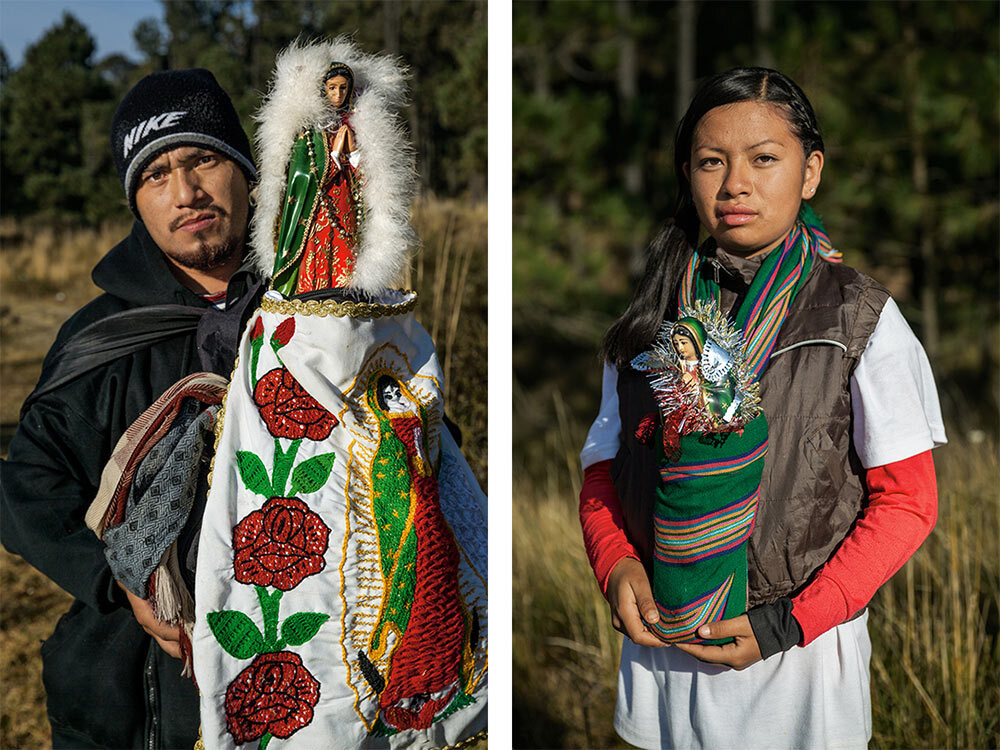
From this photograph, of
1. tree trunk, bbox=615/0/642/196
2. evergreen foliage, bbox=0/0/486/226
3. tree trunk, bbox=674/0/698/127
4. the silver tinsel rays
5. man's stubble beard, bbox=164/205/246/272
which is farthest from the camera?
tree trunk, bbox=615/0/642/196

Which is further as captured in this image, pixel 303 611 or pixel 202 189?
pixel 202 189

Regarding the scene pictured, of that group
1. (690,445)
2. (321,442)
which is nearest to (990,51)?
(690,445)

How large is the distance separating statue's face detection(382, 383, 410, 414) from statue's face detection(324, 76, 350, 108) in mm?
658

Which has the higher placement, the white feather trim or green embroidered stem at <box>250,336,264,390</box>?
the white feather trim

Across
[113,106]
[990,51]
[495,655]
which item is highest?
[990,51]

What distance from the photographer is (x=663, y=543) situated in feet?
6.83

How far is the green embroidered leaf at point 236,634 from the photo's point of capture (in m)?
2.07

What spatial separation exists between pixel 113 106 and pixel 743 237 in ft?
6.40

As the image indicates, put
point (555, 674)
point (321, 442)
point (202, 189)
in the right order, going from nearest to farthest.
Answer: point (321, 442), point (202, 189), point (555, 674)

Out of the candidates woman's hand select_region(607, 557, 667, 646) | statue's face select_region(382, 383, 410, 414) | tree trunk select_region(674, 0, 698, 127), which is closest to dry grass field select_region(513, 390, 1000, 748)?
woman's hand select_region(607, 557, 667, 646)

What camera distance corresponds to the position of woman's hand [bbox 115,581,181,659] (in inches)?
85.0

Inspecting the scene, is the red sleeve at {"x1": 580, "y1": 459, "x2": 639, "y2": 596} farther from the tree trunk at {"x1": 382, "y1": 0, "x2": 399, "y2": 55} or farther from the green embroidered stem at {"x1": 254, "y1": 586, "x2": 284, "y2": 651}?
the tree trunk at {"x1": 382, "y1": 0, "x2": 399, "y2": 55}

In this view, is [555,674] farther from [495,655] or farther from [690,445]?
[690,445]

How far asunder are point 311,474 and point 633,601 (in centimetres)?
79
